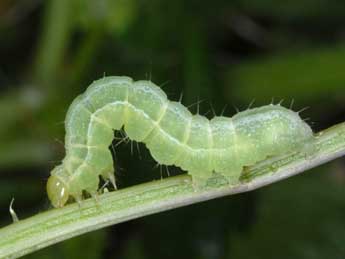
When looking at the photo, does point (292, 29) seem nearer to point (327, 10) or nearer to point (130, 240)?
point (327, 10)

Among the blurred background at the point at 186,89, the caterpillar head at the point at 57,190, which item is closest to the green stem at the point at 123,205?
the caterpillar head at the point at 57,190

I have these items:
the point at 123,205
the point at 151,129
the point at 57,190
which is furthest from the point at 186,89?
the point at 123,205

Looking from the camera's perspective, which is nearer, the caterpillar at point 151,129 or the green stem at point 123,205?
the green stem at point 123,205

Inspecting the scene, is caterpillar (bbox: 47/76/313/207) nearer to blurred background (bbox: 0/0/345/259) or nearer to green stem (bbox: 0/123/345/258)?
green stem (bbox: 0/123/345/258)

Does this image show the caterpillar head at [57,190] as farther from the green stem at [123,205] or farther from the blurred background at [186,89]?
the blurred background at [186,89]

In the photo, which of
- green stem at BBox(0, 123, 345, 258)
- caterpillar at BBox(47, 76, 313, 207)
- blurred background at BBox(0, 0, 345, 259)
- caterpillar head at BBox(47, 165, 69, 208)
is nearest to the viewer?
green stem at BBox(0, 123, 345, 258)

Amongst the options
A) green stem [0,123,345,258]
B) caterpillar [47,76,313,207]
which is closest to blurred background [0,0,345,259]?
caterpillar [47,76,313,207]
